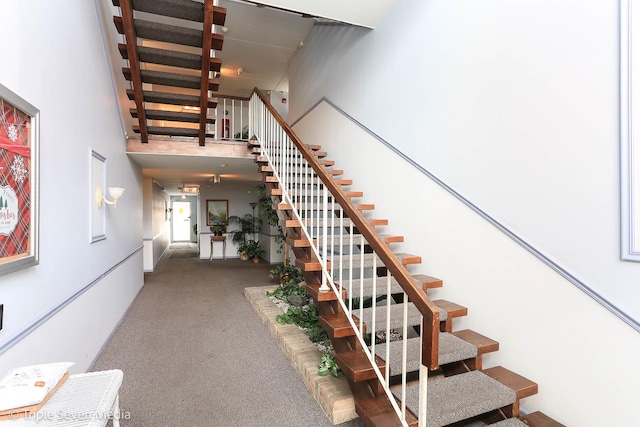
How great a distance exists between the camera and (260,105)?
464 cm

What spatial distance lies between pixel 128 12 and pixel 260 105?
6.74 feet

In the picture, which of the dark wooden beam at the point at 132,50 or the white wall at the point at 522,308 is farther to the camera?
the dark wooden beam at the point at 132,50

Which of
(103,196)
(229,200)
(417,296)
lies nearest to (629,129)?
(417,296)

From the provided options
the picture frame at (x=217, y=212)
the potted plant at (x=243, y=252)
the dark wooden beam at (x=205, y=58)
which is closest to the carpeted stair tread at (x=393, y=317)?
the dark wooden beam at (x=205, y=58)

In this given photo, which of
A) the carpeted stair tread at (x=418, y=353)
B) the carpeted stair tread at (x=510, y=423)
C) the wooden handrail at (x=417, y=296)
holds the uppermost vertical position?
the wooden handrail at (x=417, y=296)

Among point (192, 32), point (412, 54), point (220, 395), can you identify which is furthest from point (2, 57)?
point (412, 54)

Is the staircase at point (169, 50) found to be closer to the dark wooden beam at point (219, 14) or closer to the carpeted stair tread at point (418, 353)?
the dark wooden beam at point (219, 14)

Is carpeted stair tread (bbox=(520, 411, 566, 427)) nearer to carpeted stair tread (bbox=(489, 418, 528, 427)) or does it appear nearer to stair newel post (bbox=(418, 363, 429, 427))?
carpeted stair tread (bbox=(489, 418, 528, 427))

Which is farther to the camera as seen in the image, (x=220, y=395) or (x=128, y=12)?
(x=128, y=12)

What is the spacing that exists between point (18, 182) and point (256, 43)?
17.0 ft

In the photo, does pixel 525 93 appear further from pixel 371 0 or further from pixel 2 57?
pixel 2 57

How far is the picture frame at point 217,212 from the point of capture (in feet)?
30.2

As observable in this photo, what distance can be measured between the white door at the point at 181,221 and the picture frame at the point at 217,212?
6618 mm

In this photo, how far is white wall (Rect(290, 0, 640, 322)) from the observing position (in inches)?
64.1
